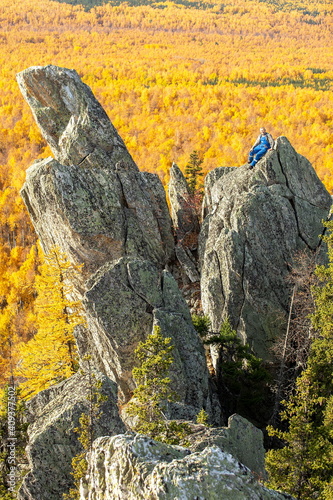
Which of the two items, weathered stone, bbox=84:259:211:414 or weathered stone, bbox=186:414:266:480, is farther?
weathered stone, bbox=84:259:211:414

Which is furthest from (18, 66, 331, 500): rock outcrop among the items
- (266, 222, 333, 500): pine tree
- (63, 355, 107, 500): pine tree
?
(266, 222, 333, 500): pine tree

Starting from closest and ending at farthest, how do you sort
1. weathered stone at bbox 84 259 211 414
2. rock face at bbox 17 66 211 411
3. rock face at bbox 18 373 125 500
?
rock face at bbox 18 373 125 500 < weathered stone at bbox 84 259 211 414 < rock face at bbox 17 66 211 411

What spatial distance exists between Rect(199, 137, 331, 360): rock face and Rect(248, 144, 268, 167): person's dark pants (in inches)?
22.0

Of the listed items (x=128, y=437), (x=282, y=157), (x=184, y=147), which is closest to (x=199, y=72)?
(x=184, y=147)

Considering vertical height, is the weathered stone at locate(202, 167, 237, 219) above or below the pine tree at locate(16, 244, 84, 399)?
above

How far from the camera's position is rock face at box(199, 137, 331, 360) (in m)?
23.8

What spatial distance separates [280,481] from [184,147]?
70252mm

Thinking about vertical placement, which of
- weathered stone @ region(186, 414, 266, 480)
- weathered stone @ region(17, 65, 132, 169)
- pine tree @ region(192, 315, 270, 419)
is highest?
weathered stone @ region(17, 65, 132, 169)

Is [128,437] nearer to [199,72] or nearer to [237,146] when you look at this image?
[237,146]

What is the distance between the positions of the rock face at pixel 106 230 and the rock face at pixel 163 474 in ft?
32.2

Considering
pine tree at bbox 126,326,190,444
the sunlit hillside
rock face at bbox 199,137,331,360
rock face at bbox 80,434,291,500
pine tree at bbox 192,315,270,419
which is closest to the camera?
rock face at bbox 80,434,291,500

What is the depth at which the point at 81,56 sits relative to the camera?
510ft

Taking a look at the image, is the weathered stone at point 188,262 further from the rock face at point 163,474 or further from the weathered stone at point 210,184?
the rock face at point 163,474

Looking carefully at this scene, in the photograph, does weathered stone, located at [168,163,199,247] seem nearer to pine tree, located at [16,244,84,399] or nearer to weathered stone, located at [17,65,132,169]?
weathered stone, located at [17,65,132,169]
